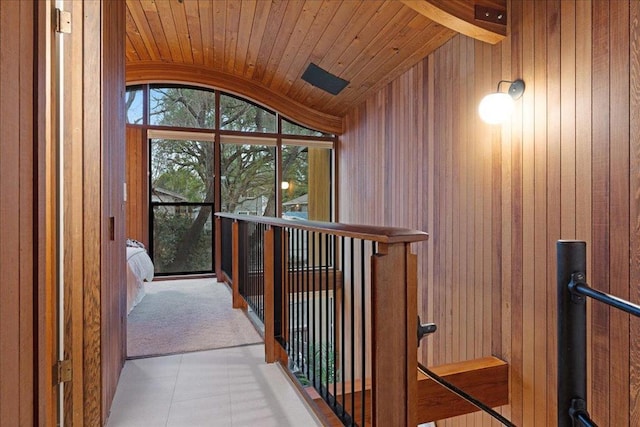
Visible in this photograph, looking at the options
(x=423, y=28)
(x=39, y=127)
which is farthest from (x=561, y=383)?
(x=423, y=28)

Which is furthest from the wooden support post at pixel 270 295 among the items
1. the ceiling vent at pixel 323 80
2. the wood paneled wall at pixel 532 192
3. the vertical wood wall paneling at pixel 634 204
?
the ceiling vent at pixel 323 80

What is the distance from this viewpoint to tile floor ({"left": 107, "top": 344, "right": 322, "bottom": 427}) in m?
1.82

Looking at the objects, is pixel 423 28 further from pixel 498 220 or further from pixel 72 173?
pixel 72 173

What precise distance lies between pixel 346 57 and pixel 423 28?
99 centimetres

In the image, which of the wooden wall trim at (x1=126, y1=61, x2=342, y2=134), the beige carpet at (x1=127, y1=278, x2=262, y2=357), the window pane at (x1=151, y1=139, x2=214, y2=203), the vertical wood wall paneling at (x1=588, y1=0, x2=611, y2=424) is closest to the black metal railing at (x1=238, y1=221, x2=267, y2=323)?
the beige carpet at (x1=127, y1=278, x2=262, y2=357)

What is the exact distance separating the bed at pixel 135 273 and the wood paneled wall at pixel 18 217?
9.12 ft

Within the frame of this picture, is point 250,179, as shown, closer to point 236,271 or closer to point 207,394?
point 236,271

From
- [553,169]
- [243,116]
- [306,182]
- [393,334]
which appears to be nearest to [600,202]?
[553,169]

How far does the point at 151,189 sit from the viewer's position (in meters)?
5.48

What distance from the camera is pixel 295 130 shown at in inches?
231

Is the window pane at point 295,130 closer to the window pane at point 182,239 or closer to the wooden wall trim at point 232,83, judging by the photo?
the wooden wall trim at point 232,83

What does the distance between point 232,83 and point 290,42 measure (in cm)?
163

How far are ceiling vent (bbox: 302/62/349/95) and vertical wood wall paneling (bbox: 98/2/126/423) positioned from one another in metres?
2.35

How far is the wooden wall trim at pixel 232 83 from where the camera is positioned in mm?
4945
